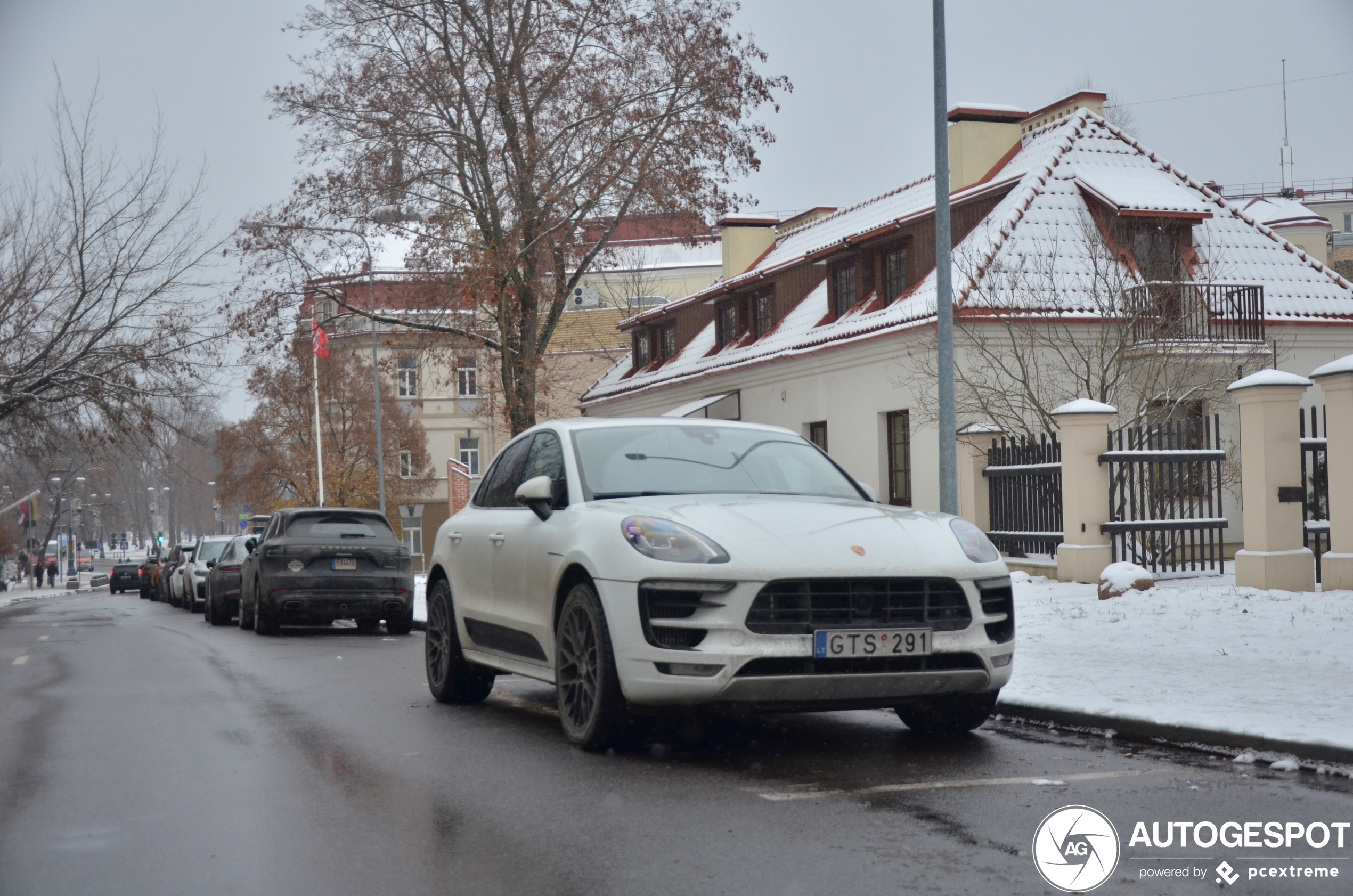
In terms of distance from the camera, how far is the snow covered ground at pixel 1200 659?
7.11 metres

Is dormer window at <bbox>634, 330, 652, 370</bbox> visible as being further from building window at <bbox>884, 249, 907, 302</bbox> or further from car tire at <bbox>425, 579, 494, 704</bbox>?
car tire at <bbox>425, 579, 494, 704</bbox>

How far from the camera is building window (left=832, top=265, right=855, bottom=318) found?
30.8m

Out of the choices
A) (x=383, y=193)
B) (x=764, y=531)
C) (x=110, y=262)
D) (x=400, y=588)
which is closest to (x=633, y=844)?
(x=764, y=531)

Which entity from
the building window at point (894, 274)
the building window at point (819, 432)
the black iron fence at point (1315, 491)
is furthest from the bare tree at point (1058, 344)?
the black iron fence at point (1315, 491)

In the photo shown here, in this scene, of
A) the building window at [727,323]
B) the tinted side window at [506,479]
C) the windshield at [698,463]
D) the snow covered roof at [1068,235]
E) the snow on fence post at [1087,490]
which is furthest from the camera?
the building window at [727,323]

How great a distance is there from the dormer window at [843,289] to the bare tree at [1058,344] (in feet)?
14.3

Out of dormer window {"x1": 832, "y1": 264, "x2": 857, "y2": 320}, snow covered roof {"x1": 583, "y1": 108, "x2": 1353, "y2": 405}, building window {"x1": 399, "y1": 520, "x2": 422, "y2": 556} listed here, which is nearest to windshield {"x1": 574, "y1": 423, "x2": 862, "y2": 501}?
snow covered roof {"x1": 583, "y1": 108, "x2": 1353, "y2": 405}

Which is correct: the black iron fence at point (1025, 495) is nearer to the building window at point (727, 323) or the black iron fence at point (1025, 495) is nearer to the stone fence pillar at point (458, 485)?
the building window at point (727, 323)

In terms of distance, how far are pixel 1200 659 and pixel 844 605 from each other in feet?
12.9

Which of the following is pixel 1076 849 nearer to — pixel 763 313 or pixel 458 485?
pixel 763 313

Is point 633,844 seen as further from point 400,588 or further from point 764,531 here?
point 400,588

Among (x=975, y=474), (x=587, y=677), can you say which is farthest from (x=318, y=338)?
(x=587, y=677)

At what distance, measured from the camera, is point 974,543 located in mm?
7078

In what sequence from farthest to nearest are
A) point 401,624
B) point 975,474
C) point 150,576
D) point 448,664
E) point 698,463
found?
1. point 150,576
2. point 975,474
3. point 401,624
4. point 448,664
5. point 698,463
